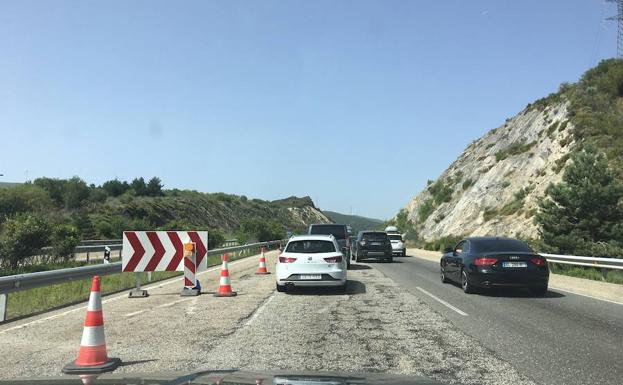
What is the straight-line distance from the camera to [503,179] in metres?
54.9

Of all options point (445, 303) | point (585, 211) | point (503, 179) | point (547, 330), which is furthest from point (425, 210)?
point (547, 330)

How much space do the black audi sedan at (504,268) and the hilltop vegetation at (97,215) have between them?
60.2 ft

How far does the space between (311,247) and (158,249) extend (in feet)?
13.0

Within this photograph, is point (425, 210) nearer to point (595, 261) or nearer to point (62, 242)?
point (62, 242)

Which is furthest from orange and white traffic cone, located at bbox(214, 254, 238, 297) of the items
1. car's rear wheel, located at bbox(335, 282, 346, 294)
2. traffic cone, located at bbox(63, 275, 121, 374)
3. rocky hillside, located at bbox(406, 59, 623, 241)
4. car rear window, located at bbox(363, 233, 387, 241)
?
rocky hillside, located at bbox(406, 59, 623, 241)

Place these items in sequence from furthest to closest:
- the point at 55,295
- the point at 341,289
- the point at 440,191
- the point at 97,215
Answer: the point at 440,191 < the point at 97,215 < the point at 341,289 < the point at 55,295

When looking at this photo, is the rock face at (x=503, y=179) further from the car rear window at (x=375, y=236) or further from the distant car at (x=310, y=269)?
the distant car at (x=310, y=269)

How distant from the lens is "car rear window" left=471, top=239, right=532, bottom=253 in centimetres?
1355

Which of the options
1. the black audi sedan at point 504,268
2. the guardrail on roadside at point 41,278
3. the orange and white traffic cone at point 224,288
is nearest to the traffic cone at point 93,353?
the guardrail on roadside at point 41,278

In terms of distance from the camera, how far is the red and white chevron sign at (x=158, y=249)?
1317cm

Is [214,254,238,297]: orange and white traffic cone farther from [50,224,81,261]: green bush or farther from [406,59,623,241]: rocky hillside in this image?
[406,59,623,241]: rocky hillside

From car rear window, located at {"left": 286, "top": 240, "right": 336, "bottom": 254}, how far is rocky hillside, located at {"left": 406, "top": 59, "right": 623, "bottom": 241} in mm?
25408

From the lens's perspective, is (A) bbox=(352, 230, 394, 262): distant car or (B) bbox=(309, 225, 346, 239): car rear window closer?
(B) bbox=(309, 225, 346, 239): car rear window

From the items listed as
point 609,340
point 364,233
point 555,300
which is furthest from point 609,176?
point 609,340
